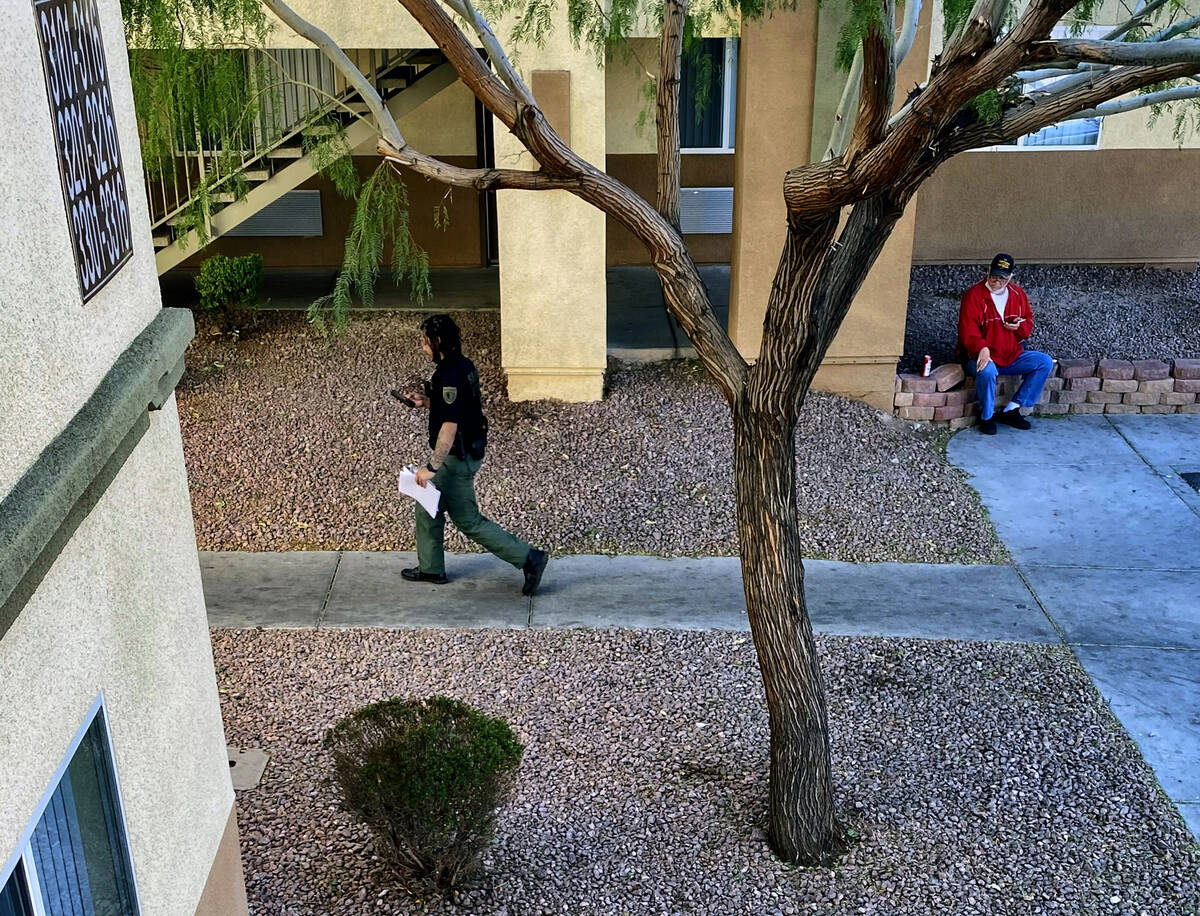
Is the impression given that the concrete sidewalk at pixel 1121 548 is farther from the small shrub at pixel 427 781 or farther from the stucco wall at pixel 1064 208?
the stucco wall at pixel 1064 208

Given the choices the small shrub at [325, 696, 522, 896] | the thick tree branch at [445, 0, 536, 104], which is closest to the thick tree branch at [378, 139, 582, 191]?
the thick tree branch at [445, 0, 536, 104]

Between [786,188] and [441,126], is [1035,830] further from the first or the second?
[441,126]

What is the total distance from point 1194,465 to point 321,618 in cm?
694

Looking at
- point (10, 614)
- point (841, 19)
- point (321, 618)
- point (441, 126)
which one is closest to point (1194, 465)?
point (841, 19)

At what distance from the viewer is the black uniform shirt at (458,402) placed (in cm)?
718

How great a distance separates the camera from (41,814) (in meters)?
2.87

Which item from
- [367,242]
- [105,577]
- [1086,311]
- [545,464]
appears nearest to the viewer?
[105,577]

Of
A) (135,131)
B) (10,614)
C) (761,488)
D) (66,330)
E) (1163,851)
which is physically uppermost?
(135,131)

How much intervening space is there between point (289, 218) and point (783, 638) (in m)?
10.1

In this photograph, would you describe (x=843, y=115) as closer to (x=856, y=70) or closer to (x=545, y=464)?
(x=856, y=70)

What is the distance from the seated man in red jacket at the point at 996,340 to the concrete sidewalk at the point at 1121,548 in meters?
0.33

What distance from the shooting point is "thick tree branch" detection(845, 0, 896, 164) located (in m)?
4.37

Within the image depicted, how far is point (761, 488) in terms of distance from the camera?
5.24m

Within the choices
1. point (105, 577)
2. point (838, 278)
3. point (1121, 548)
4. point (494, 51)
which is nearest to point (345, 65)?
point (494, 51)
